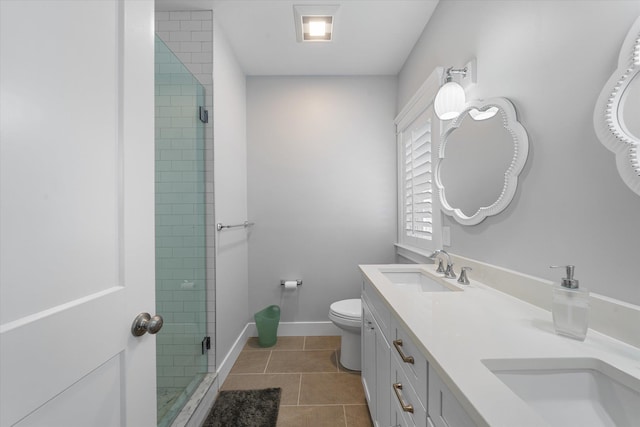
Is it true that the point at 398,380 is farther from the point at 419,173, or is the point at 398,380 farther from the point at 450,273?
the point at 419,173

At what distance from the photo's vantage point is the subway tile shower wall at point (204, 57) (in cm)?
191

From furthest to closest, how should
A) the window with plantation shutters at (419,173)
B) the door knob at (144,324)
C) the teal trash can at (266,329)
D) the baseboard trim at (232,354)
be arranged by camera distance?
the teal trash can at (266,329) < the baseboard trim at (232,354) < the window with plantation shutters at (419,173) < the door knob at (144,324)

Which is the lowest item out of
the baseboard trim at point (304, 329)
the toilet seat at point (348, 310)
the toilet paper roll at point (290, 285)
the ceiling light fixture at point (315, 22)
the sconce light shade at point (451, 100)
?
the baseboard trim at point (304, 329)

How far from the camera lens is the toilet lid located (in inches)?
79.1

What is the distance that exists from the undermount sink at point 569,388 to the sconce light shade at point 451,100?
4.12 ft

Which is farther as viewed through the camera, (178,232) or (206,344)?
(206,344)

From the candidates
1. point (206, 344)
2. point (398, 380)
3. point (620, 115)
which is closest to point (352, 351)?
point (206, 344)

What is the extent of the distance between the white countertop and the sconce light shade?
0.97 m

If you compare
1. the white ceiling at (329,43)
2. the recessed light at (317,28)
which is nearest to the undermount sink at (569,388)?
the white ceiling at (329,43)

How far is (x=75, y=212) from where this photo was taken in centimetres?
57

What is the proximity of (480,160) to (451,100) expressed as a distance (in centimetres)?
38

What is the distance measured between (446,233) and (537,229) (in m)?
0.68

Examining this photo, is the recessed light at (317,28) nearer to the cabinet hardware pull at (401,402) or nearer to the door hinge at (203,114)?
the door hinge at (203,114)

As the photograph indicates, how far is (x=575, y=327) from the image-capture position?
73cm
